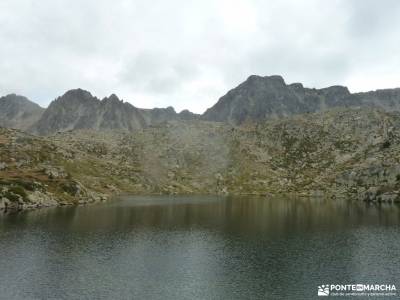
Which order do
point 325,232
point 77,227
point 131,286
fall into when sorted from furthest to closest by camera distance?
point 77,227 → point 325,232 → point 131,286

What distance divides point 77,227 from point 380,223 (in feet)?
314

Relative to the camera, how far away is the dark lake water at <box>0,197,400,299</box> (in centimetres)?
5338

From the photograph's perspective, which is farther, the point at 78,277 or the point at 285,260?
the point at 285,260

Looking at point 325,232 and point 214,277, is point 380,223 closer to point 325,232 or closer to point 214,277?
point 325,232

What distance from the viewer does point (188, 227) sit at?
113125 millimetres

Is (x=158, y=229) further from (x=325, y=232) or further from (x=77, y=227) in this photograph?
(x=325, y=232)

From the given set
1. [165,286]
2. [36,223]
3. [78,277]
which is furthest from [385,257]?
[36,223]

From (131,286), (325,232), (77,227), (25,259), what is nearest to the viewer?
(131,286)

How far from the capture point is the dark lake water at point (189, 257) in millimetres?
53375

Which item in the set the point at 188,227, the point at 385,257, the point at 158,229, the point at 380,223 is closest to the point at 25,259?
the point at 158,229

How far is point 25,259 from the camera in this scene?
69.8 meters

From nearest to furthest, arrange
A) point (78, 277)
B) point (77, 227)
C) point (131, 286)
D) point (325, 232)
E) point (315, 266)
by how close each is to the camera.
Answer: point (131, 286)
point (78, 277)
point (315, 266)
point (325, 232)
point (77, 227)

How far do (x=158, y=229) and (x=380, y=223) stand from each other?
72.2 metres

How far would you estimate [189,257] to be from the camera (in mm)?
73438
